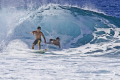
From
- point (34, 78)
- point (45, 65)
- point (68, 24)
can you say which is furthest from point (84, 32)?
point (34, 78)

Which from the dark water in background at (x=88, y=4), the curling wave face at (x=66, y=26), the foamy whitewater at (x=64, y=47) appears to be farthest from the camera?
the dark water in background at (x=88, y=4)

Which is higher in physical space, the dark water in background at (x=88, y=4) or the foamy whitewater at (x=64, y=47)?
the dark water in background at (x=88, y=4)

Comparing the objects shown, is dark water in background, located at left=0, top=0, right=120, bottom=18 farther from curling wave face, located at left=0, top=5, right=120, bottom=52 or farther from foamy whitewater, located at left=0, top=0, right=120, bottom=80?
foamy whitewater, located at left=0, top=0, right=120, bottom=80

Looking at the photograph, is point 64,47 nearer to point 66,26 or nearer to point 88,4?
point 66,26

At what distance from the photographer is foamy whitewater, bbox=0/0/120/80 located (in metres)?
6.56

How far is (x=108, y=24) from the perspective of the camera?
15.8m

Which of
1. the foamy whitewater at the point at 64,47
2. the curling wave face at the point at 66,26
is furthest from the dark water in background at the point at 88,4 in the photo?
the foamy whitewater at the point at 64,47

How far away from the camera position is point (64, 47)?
41.8 ft

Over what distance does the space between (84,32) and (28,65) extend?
7.67 metres

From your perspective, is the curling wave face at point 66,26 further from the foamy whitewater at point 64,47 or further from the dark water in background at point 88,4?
the dark water in background at point 88,4

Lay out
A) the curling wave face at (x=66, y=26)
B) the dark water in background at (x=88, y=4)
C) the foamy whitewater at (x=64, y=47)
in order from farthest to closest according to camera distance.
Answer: the dark water in background at (x=88, y=4)
the curling wave face at (x=66, y=26)
the foamy whitewater at (x=64, y=47)

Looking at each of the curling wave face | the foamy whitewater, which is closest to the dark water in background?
the curling wave face

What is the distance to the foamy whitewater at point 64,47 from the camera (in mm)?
6559

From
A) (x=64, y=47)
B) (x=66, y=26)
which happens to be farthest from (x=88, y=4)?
(x=64, y=47)
